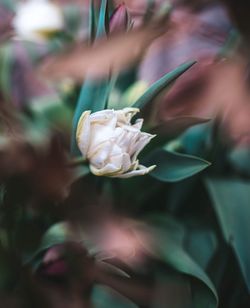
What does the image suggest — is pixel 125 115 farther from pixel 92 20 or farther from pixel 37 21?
pixel 37 21

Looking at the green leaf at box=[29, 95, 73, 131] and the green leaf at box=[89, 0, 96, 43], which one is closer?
the green leaf at box=[89, 0, 96, 43]

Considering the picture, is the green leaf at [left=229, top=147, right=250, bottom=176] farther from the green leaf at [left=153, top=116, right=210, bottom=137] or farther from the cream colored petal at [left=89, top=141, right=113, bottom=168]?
the cream colored petal at [left=89, top=141, right=113, bottom=168]

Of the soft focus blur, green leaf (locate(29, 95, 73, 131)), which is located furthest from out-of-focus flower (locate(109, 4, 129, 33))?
green leaf (locate(29, 95, 73, 131))

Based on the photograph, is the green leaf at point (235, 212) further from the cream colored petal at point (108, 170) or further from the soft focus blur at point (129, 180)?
the cream colored petal at point (108, 170)

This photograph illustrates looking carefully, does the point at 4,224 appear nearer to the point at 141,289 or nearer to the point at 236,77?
the point at 141,289

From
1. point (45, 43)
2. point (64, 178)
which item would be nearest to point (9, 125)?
point (64, 178)

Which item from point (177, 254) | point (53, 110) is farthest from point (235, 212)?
A: point (53, 110)

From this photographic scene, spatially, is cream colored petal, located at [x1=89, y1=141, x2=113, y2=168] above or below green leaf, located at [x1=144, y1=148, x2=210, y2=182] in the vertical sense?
above

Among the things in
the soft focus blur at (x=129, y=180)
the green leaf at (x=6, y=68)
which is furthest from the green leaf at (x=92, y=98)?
the green leaf at (x=6, y=68)
